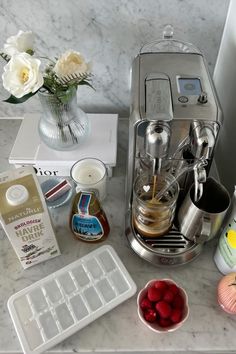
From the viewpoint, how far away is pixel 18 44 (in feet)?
2.04

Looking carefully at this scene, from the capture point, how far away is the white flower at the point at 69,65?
0.61 m

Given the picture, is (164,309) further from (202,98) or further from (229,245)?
(202,98)

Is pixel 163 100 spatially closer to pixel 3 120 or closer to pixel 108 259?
pixel 108 259

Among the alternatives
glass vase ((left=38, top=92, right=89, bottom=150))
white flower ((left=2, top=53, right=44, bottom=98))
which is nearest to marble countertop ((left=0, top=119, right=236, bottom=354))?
glass vase ((left=38, top=92, right=89, bottom=150))

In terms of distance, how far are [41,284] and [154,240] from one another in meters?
0.23

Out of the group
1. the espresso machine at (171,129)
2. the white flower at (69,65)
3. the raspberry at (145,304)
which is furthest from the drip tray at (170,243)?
the white flower at (69,65)

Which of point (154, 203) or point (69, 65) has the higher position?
point (69, 65)

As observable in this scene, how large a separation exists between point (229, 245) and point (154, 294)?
0.16 meters

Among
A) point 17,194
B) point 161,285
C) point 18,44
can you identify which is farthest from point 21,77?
point 161,285

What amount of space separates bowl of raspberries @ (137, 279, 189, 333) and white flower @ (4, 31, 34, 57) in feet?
1.59

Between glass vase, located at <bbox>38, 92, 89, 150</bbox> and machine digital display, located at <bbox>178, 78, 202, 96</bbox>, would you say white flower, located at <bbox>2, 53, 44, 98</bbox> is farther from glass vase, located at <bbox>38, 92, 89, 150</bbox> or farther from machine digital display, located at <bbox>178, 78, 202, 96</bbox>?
machine digital display, located at <bbox>178, 78, 202, 96</bbox>

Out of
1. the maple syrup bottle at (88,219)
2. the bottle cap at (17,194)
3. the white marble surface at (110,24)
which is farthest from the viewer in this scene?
the white marble surface at (110,24)

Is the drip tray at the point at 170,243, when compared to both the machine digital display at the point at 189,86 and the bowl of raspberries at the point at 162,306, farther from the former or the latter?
the machine digital display at the point at 189,86

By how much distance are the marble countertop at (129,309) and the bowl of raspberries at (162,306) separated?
1.2 inches
